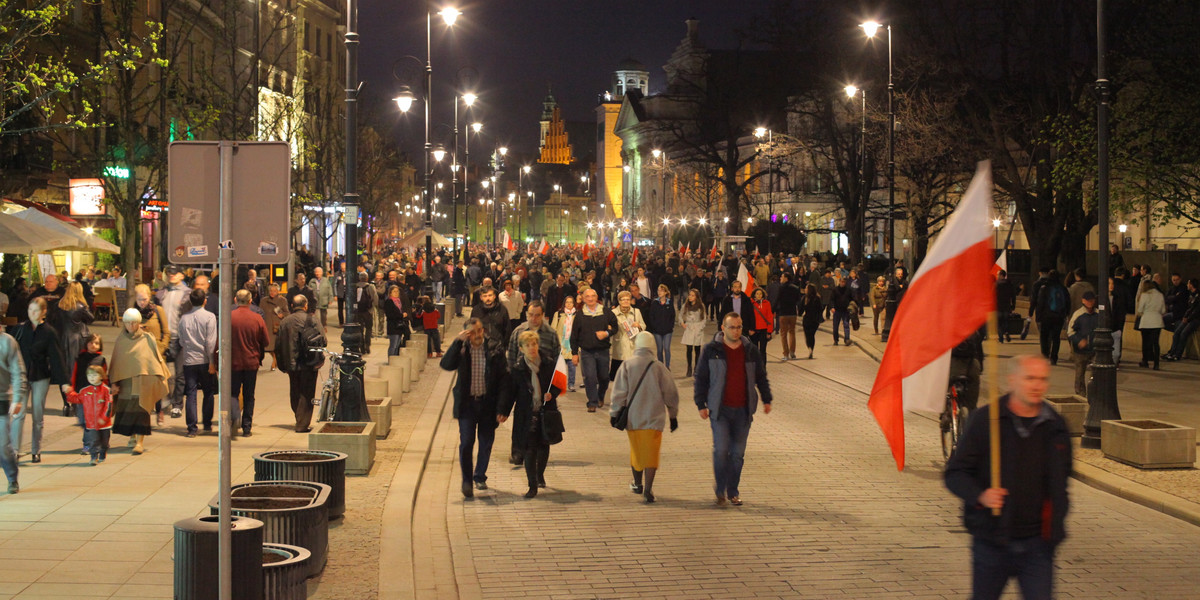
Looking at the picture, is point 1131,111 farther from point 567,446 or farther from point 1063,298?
point 567,446

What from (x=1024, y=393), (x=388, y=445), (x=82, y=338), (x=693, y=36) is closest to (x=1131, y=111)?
(x=388, y=445)

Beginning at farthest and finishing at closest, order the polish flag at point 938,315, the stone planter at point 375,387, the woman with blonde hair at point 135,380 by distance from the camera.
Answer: the stone planter at point 375,387
the woman with blonde hair at point 135,380
the polish flag at point 938,315

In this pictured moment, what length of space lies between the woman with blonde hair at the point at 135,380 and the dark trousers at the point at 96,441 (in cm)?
27

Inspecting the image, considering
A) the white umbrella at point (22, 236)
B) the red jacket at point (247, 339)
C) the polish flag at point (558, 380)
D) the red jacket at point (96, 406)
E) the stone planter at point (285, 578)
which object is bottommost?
the stone planter at point (285, 578)

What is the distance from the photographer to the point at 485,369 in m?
11.7

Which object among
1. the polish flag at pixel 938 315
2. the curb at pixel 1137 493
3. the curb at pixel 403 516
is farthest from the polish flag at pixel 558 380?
the polish flag at pixel 938 315

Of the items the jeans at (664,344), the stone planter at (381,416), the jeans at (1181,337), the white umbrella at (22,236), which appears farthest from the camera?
the jeans at (1181,337)

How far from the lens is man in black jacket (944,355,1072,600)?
5.95 meters

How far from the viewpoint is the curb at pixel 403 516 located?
848 centimetres

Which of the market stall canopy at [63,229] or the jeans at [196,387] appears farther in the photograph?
the market stall canopy at [63,229]

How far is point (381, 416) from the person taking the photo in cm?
1513

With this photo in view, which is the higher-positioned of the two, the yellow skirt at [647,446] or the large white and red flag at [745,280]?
the large white and red flag at [745,280]

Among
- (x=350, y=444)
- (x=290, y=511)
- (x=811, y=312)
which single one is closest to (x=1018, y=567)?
(x=290, y=511)

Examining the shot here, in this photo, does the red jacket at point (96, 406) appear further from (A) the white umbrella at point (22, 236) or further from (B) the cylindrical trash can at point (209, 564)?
(A) the white umbrella at point (22, 236)
